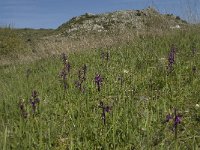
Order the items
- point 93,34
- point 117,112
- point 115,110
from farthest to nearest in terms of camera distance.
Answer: point 93,34, point 117,112, point 115,110

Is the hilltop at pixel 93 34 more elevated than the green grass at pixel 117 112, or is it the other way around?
the hilltop at pixel 93 34

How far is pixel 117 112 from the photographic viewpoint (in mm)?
4570

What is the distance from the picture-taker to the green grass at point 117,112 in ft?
13.3

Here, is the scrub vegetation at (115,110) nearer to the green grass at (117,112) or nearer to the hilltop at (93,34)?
the green grass at (117,112)

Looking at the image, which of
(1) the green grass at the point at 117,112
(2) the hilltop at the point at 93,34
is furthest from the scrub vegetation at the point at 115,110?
(2) the hilltop at the point at 93,34

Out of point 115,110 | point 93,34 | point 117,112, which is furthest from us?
point 93,34

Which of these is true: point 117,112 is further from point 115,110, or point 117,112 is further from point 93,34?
point 93,34

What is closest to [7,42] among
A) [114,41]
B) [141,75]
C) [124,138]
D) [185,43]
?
[114,41]

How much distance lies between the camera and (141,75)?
6.94 metres

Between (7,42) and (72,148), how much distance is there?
25.2 m

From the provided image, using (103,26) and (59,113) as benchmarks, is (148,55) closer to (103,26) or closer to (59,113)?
(59,113)

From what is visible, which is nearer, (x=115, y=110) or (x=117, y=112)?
(x=115, y=110)

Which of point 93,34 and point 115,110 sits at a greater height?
point 93,34

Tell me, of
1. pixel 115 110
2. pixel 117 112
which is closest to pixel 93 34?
pixel 117 112
